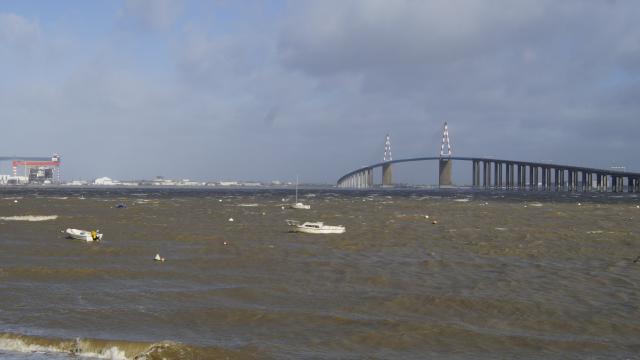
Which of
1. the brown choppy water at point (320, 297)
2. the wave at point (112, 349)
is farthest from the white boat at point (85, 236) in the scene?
the wave at point (112, 349)

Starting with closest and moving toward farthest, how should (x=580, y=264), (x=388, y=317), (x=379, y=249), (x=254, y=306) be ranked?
(x=388, y=317), (x=254, y=306), (x=580, y=264), (x=379, y=249)

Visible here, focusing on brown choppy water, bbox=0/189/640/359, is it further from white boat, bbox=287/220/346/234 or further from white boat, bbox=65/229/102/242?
white boat, bbox=287/220/346/234

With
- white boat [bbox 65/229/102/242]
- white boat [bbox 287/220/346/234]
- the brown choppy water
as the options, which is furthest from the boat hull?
white boat [bbox 65/229/102/242]

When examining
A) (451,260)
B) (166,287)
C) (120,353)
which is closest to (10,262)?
(166,287)

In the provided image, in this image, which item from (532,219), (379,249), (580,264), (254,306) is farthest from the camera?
(532,219)

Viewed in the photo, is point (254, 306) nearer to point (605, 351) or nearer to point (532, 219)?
point (605, 351)
